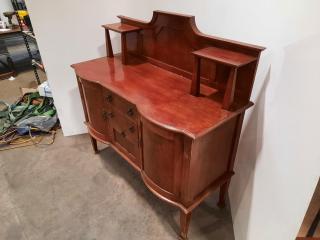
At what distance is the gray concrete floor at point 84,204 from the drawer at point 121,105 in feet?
2.22

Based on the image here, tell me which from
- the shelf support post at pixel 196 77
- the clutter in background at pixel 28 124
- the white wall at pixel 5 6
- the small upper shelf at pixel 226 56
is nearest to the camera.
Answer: the small upper shelf at pixel 226 56

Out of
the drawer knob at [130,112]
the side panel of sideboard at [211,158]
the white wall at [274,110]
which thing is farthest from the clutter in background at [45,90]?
the side panel of sideboard at [211,158]

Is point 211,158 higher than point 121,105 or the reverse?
the reverse

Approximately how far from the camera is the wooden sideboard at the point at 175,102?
44.1 inches

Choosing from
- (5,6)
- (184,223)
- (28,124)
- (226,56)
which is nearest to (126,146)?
(184,223)

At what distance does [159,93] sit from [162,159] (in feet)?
1.17

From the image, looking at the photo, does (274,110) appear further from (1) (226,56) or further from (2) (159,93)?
(2) (159,93)

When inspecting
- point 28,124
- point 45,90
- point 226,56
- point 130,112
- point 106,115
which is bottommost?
point 28,124

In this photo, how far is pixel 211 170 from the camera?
132cm

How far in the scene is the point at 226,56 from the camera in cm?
114

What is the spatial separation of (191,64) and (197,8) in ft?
1.04

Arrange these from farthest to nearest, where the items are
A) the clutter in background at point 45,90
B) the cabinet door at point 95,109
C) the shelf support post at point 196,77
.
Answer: the clutter in background at point 45,90, the cabinet door at point 95,109, the shelf support post at point 196,77

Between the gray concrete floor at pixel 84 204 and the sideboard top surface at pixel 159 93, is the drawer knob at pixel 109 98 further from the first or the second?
the gray concrete floor at pixel 84 204

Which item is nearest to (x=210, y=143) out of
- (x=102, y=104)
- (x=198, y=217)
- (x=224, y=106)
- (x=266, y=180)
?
(x=224, y=106)
